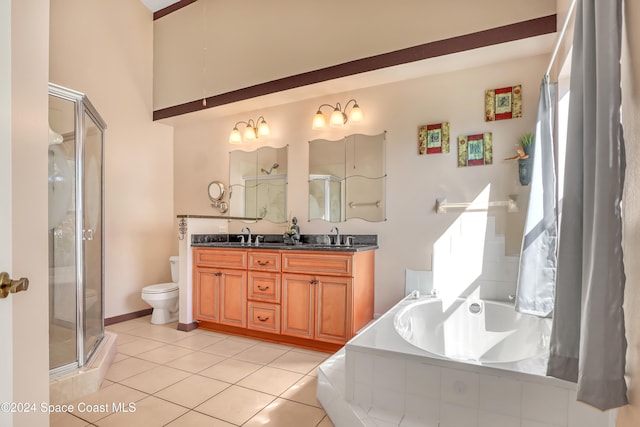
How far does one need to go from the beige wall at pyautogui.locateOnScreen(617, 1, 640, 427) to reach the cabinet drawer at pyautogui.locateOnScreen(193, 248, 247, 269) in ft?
9.23

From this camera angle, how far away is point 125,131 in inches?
156

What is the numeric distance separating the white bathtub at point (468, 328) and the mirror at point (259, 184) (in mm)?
1811

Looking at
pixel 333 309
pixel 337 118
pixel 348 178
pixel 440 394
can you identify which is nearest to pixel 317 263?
pixel 333 309

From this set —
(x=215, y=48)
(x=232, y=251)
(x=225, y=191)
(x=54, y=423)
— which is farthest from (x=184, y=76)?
(x=54, y=423)

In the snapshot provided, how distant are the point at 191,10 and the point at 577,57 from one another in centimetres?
422

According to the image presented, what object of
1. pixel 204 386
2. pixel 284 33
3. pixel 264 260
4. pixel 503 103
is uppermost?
pixel 284 33

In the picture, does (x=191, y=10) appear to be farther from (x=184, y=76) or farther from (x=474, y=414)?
(x=474, y=414)

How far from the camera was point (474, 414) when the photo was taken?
1455 mm

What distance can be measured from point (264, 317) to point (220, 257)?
75 cm

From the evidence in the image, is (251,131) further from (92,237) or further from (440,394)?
(440,394)

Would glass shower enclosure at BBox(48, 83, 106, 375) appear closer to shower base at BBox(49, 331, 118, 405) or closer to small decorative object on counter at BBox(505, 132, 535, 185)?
shower base at BBox(49, 331, 118, 405)

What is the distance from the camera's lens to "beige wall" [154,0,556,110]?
2650mm

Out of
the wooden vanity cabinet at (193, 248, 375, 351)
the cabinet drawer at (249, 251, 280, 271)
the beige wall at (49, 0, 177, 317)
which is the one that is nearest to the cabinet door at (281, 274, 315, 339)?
the wooden vanity cabinet at (193, 248, 375, 351)

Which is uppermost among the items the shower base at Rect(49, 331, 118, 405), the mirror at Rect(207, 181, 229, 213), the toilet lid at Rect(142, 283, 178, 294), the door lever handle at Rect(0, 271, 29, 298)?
the mirror at Rect(207, 181, 229, 213)
